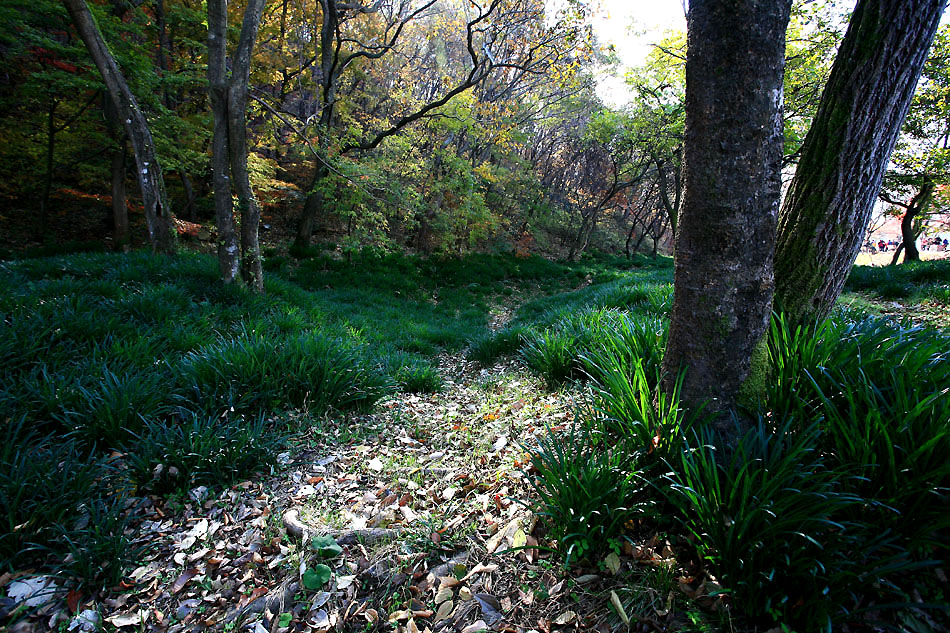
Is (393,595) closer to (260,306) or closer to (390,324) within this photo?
(260,306)

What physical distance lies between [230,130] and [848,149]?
690cm

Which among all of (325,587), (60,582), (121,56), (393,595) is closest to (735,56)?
(393,595)

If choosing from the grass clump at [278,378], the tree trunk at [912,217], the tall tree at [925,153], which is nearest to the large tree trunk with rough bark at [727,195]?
the grass clump at [278,378]

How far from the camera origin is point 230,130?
5.77 metres

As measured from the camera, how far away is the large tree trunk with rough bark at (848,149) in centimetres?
205

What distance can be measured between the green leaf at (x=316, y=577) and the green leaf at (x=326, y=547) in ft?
0.30

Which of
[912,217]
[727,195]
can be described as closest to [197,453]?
[727,195]

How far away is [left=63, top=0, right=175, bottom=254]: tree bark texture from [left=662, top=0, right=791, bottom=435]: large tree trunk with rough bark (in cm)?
777

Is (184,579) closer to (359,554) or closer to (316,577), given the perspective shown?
(316,577)

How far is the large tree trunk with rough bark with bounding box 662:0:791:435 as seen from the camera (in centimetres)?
179

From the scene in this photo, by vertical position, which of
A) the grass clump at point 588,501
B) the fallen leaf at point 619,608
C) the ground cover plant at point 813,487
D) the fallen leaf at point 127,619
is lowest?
the fallen leaf at point 127,619

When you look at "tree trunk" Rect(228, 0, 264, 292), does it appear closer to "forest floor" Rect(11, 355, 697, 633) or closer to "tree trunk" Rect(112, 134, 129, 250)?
"forest floor" Rect(11, 355, 697, 633)

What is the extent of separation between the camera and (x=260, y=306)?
5492 mm

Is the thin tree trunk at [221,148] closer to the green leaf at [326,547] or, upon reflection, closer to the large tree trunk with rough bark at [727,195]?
the green leaf at [326,547]
